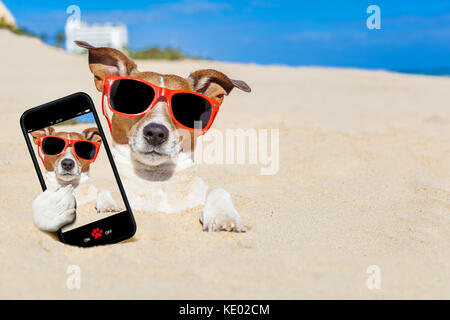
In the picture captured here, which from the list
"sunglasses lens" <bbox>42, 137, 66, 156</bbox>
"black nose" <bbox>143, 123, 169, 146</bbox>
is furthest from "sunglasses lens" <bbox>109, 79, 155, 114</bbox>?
"sunglasses lens" <bbox>42, 137, 66, 156</bbox>

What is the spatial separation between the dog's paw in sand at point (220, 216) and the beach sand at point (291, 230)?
0.20 feet

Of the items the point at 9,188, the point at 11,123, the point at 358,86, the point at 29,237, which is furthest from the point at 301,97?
the point at 29,237

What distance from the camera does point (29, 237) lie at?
9.05 ft

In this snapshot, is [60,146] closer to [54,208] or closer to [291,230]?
[54,208]

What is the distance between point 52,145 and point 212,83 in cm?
110

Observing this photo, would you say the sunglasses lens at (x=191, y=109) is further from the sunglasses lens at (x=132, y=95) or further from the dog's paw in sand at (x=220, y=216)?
the dog's paw in sand at (x=220, y=216)

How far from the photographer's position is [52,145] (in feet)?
10.0

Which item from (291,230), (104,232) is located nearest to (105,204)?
(104,232)

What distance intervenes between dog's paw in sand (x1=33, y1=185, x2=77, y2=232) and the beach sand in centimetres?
10

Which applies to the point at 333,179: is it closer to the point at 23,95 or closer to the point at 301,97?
the point at 23,95

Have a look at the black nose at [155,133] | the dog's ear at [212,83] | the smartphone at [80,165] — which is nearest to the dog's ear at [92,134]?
the smartphone at [80,165]

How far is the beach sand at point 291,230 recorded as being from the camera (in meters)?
2.37

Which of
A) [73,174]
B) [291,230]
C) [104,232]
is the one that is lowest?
[104,232]

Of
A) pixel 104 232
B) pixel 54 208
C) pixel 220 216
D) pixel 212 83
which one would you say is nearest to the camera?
pixel 54 208
